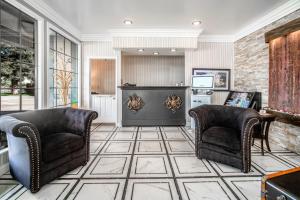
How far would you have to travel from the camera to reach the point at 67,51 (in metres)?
4.92

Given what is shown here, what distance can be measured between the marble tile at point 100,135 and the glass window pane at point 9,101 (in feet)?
5.77

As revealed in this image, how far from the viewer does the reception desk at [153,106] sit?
5512 millimetres

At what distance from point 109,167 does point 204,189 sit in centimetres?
138

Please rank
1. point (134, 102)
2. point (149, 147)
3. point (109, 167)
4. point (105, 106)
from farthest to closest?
point (105, 106)
point (134, 102)
point (149, 147)
point (109, 167)

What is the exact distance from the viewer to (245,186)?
2.26 m

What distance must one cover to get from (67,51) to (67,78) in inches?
28.9

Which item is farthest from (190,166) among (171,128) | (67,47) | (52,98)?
(67,47)

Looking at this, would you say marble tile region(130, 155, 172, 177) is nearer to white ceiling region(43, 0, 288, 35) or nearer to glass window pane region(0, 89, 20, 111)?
glass window pane region(0, 89, 20, 111)

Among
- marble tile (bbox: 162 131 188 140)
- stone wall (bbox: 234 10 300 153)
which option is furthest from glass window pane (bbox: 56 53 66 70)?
stone wall (bbox: 234 10 300 153)

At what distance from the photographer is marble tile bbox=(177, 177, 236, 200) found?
2043mm

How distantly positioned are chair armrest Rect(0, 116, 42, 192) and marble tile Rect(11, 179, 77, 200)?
7cm

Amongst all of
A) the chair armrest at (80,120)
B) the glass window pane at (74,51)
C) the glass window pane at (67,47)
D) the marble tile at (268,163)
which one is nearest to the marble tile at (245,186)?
the marble tile at (268,163)

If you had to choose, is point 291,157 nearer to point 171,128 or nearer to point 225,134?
point 225,134

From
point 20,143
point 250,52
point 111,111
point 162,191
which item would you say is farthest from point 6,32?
point 250,52
